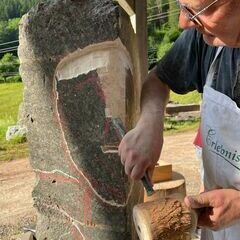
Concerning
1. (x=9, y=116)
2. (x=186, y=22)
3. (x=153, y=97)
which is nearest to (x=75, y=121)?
(x=153, y=97)

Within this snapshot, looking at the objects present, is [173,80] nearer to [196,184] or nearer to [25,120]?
[25,120]

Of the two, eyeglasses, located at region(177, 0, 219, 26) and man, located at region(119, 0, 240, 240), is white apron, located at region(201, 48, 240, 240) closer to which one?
man, located at region(119, 0, 240, 240)

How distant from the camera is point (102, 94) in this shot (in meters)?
1.60

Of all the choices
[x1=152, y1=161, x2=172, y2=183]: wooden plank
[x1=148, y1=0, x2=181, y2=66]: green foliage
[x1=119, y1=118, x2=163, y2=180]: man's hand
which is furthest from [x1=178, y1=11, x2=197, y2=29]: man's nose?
[x1=148, y1=0, x2=181, y2=66]: green foliage

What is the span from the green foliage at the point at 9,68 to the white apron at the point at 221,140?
763 cm

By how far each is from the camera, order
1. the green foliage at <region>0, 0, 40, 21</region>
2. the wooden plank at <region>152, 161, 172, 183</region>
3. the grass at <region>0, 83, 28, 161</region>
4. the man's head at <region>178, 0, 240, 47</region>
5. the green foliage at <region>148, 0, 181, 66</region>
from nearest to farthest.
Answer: the man's head at <region>178, 0, 240, 47</region> < the wooden plank at <region>152, 161, 172, 183</region> < the grass at <region>0, 83, 28, 161</region> < the green foliage at <region>0, 0, 40, 21</region> < the green foliage at <region>148, 0, 181, 66</region>

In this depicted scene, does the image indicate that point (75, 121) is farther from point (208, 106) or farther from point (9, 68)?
point (9, 68)

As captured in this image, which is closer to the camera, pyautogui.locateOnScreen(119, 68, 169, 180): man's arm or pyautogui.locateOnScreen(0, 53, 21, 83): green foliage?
pyautogui.locateOnScreen(119, 68, 169, 180): man's arm

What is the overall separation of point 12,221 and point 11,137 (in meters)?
2.71

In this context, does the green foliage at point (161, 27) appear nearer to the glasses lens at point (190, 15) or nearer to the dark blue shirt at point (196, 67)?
the dark blue shirt at point (196, 67)

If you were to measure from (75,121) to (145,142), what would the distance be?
447mm

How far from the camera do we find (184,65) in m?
1.47

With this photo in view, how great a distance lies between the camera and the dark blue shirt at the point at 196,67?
1.36 metres

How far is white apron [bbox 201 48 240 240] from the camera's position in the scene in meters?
1.36
